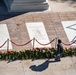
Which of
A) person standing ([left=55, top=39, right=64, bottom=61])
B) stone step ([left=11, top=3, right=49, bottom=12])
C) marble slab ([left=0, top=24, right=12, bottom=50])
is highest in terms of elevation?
person standing ([left=55, top=39, right=64, bottom=61])

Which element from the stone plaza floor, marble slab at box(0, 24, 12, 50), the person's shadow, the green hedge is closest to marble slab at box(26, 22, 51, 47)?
the stone plaza floor

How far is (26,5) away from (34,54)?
4.92 m

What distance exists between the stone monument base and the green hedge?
4590 millimetres

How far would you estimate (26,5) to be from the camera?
19.7m

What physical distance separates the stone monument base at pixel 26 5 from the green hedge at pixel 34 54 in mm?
4590

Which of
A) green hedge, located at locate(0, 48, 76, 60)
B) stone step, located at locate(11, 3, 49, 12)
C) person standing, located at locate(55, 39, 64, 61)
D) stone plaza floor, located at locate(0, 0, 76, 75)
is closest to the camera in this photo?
stone plaza floor, located at locate(0, 0, 76, 75)

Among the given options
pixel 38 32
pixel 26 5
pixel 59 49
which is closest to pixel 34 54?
pixel 59 49

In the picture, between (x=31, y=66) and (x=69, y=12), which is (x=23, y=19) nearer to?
(x=69, y=12)

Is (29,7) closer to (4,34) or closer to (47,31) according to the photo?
(47,31)

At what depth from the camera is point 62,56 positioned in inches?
631

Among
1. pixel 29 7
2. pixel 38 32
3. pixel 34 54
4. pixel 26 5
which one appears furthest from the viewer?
pixel 29 7

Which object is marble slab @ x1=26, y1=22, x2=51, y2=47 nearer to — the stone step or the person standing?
the person standing

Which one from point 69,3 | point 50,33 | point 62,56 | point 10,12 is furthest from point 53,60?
point 69,3

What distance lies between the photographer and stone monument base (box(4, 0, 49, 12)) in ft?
64.0
